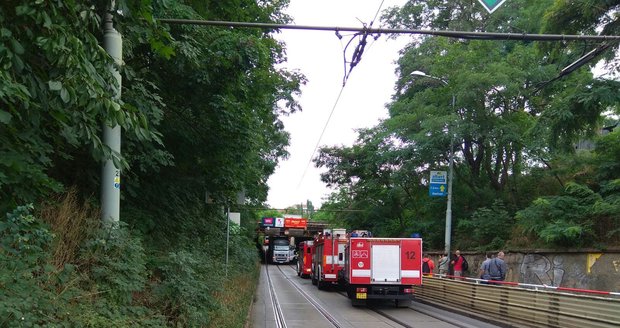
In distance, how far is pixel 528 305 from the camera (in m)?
12.3

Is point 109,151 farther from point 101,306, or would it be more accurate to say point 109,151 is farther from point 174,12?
point 174,12

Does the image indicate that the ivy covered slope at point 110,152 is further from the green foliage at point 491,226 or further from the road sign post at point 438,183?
the green foliage at point 491,226

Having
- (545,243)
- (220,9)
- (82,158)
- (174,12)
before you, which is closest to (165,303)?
(82,158)

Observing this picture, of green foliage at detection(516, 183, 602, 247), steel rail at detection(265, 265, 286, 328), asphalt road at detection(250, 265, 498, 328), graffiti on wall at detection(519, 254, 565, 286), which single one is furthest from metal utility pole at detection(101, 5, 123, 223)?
graffiti on wall at detection(519, 254, 565, 286)

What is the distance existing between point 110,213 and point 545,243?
17.1m

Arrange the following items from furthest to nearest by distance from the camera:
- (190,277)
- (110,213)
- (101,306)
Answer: (190,277) → (110,213) → (101,306)

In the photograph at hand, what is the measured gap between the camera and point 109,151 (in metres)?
5.43

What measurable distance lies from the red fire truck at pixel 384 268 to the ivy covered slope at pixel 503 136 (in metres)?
4.69

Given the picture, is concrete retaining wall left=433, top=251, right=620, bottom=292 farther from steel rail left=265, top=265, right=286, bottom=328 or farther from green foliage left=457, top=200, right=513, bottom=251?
steel rail left=265, top=265, right=286, bottom=328

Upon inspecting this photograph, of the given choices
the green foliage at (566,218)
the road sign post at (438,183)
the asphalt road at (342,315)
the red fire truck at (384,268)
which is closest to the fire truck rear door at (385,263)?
the red fire truck at (384,268)

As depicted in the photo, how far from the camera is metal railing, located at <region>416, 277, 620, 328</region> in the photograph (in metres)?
9.73

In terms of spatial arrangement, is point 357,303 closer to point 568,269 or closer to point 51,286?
point 568,269

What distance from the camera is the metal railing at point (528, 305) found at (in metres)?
9.73

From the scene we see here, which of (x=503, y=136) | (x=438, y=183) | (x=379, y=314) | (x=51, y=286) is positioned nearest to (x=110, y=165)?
(x=51, y=286)
